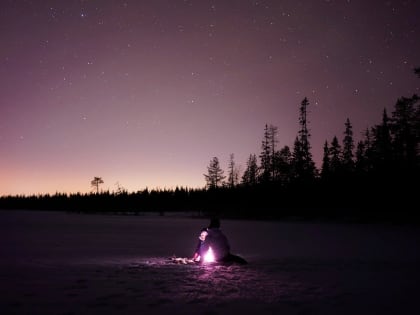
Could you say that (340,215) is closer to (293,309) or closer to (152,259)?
(152,259)

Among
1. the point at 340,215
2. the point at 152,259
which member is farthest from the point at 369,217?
the point at 152,259

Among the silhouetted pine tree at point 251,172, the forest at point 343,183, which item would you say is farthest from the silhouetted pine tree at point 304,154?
the silhouetted pine tree at point 251,172

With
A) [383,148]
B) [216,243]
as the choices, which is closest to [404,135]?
[383,148]

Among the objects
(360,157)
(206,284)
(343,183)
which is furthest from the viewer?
(360,157)

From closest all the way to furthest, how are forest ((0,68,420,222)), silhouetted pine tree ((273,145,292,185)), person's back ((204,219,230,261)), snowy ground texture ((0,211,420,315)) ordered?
1. snowy ground texture ((0,211,420,315))
2. person's back ((204,219,230,261))
3. forest ((0,68,420,222))
4. silhouetted pine tree ((273,145,292,185))

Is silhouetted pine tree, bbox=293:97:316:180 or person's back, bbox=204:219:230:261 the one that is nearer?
person's back, bbox=204:219:230:261

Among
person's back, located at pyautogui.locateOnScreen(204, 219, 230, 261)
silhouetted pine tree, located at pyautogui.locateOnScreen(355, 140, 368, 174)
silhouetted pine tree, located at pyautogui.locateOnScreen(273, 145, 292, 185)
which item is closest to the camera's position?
person's back, located at pyautogui.locateOnScreen(204, 219, 230, 261)

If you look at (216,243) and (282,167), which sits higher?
(282,167)

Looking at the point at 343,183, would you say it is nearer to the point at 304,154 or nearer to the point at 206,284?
the point at 304,154

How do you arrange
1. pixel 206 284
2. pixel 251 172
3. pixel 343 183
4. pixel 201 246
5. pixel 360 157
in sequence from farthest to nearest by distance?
1. pixel 251 172
2. pixel 360 157
3. pixel 343 183
4. pixel 201 246
5. pixel 206 284

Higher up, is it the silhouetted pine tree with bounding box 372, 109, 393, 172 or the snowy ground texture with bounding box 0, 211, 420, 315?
the silhouetted pine tree with bounding box 372, 109, 393, 172

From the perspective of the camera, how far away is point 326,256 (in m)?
17.0

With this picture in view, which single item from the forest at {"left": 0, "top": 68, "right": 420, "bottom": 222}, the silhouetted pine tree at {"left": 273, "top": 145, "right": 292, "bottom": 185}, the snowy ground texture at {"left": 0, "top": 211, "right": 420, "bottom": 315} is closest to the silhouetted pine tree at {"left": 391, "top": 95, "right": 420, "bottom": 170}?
the forest at {"left": 0, "top": 68, "right": 420, "bottom": 222}

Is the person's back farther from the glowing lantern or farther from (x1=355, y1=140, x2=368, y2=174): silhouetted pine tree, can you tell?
(x1=355, y1=140, x2=368, y2=174): silhouetted pine tree
